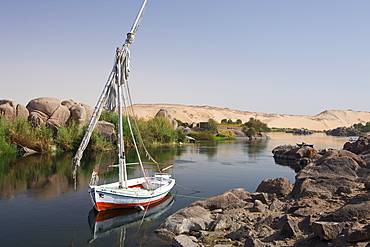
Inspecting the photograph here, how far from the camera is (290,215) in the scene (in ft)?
35.4

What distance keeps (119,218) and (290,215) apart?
22.9 ft

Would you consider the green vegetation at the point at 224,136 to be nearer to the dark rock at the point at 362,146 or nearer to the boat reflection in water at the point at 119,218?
the dark rock at the point at 362,146

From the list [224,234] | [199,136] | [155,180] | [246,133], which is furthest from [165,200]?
A: [246,133]

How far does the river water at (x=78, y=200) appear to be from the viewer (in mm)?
11734

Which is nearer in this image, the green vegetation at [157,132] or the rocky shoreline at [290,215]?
the rocky shoreline at [290,215]

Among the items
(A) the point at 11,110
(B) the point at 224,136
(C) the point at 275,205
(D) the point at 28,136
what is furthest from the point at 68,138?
(B) the point at 224,136

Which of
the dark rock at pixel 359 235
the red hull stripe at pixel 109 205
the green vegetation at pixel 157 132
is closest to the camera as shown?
the dark rock at pixel 359 235

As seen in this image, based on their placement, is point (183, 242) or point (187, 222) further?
point (187, 222)

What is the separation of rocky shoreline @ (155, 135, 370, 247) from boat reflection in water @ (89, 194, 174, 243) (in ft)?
6.71

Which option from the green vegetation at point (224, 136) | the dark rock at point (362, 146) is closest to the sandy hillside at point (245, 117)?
the green vegetation at point (224, 136)

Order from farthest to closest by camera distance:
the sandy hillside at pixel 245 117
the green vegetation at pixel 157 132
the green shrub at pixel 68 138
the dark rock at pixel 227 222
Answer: the sandy hillside at pixel 245 117
the green vegetation at pixel 157 132
the green shrub at pixel 68 138
the dark rock at pixel 227 222

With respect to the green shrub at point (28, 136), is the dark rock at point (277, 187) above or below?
below

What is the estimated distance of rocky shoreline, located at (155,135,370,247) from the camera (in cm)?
784

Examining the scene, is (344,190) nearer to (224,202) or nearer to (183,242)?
(224,202)
